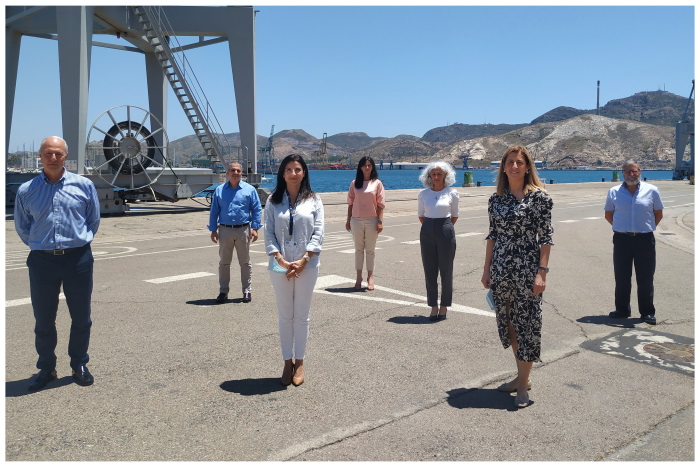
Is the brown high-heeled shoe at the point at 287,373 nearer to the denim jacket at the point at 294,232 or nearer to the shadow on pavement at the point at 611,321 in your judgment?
the denim jacket at the point at 294,232

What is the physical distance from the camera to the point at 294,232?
5289 mm

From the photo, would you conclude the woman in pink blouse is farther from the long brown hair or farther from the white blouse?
the long brown hair

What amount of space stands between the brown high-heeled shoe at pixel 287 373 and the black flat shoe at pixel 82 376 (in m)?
1.49

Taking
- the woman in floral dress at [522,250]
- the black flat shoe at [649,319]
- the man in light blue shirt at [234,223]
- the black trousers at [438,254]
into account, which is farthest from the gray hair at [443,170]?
the woman in floral dress at [522,250]

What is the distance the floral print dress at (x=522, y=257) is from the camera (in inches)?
192

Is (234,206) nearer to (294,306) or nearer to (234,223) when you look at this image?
(234,223)

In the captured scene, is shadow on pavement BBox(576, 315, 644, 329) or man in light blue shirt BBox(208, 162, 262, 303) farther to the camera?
man in light blue shirt BBox(208, 162, 262, 303)

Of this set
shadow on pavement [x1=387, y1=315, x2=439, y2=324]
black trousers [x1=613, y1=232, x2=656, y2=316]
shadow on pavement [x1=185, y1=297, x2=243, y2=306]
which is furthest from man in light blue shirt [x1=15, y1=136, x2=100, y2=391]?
black trousers [x1=613, y1=232, x2=656, y2=316]

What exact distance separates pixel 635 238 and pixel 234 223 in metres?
4.89

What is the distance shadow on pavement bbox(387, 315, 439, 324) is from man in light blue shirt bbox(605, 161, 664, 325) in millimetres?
2166

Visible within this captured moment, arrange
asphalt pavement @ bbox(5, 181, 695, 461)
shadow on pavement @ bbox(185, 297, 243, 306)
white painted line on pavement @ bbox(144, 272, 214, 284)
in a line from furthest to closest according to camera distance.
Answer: white painted line on pavement @ bbox(144, 272, 214, 284), shadow on pavement @ bbox(185, 297, 243, 306), asphalt pavement @ bbox(5, 181, 695, 461)

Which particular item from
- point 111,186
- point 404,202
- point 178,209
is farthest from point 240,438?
point 404,202

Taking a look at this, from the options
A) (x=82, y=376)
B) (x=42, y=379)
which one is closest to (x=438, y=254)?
(x=82, y=376)

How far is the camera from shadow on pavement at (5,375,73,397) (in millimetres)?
5008
